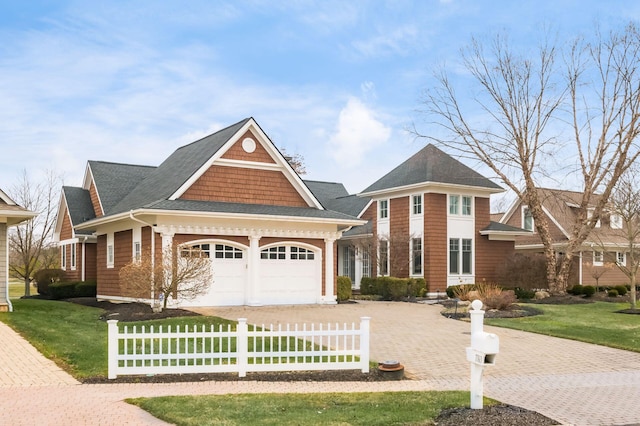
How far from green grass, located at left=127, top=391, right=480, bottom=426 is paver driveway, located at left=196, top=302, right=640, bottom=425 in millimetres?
1222

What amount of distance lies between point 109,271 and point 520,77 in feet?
66.1

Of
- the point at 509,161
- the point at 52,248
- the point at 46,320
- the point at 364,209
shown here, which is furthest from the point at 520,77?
the point at 52,248

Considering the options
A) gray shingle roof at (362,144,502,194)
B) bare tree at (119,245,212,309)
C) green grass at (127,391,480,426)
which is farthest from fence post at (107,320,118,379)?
gray shingle roof at (362,144,502,194)

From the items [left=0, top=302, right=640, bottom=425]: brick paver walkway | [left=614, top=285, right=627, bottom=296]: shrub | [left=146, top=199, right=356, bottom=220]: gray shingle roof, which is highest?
[left=146, top=199, right=356, bottom=220]: gray shingle roof

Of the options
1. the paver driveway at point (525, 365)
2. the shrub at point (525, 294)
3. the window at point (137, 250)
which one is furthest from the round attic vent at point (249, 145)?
the shrub at point (525, 294)

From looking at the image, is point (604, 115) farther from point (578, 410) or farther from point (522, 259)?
point (578, 410)

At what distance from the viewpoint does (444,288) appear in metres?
31.8

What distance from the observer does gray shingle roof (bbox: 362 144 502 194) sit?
32312 millimetres

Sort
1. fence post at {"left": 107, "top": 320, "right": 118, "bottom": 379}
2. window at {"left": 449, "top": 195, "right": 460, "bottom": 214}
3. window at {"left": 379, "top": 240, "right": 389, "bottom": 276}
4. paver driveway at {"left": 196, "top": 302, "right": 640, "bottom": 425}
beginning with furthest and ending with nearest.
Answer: window at {"left": 379, "top": 240, "right": 389, "bottom": 276} < window at {"left": 449, "top": 195, "right": 460, "bottom": 214} < fence post at {"left": 107, "top": 320, "right": 118, "bottom": 379} < paver driveway at {"left": 196, "top": 302, "right": 640, "bottom": 425}

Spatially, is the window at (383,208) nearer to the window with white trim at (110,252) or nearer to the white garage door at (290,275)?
the white garage door at (290,275)

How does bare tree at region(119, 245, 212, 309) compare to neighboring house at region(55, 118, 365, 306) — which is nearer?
bare tree at region(119, 245, 212, 309)

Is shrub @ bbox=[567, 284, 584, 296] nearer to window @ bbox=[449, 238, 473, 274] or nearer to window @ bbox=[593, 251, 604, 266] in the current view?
window @ bbox=[593, 251, 604, 266]

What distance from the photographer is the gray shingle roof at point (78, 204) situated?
30.6 metres

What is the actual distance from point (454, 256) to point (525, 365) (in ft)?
63.5
